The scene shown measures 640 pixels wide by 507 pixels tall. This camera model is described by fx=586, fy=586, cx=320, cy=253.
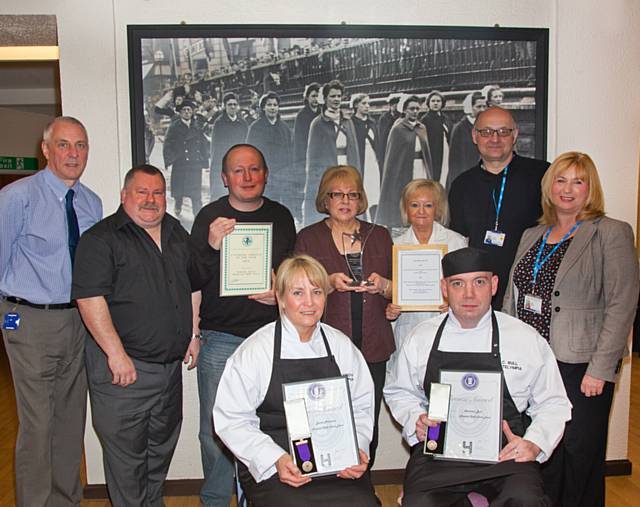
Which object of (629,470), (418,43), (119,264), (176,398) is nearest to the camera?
(119,264)

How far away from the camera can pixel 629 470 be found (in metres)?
4.19

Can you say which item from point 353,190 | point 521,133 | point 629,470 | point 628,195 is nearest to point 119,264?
point 353,190

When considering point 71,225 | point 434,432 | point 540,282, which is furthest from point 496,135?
point 71,225

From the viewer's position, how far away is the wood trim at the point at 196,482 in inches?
156

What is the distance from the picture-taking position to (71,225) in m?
3.22

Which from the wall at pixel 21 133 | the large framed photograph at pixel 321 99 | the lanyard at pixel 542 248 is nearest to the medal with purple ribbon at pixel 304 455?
the lanyard at pixel 542 248

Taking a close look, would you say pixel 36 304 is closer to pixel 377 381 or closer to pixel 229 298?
pixel 229 298

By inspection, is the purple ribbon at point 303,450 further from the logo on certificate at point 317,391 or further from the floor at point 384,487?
the floor at point 384,487

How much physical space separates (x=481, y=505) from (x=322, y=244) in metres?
1.54

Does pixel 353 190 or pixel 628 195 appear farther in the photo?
pixel 628 195

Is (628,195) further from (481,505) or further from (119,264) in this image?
(119,264)

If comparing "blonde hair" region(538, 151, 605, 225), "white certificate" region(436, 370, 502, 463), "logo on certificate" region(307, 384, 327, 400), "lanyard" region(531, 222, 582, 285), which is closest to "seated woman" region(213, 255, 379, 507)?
"logo on certificate" region(307, 384, 327, 400)

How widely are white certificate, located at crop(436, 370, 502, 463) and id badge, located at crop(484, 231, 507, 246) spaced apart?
1.18 meters

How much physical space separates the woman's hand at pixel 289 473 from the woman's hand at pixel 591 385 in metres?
1.47
